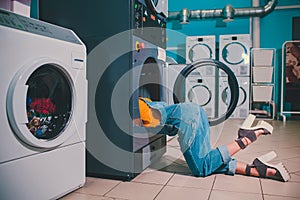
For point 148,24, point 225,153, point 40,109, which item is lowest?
point 225,153

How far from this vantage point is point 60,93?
4.37 feet

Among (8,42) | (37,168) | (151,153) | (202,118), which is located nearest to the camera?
(8,42)

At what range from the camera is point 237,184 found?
60.6 inches

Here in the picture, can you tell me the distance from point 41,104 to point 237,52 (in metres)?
4.15

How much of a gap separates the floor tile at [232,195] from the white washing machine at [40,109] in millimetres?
668

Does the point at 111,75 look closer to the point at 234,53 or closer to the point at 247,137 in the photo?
the point at 247,137

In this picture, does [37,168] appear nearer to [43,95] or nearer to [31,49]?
[43,95]

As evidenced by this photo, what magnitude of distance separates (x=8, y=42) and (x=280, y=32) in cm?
508

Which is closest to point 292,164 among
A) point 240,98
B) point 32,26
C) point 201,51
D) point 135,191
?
point 135,191

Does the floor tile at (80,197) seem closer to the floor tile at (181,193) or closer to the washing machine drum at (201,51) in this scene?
the floor tile at (181,193)

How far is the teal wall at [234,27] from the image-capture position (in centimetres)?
507

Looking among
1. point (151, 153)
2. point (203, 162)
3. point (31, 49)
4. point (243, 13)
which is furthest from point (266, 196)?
point (243, 13)

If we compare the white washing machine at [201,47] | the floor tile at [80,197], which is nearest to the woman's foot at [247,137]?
the floor tile at [80,197]

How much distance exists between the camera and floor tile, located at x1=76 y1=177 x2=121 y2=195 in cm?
143
